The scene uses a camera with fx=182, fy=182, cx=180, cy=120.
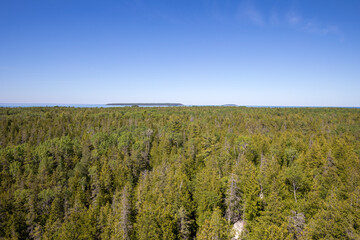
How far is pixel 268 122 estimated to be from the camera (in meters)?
112

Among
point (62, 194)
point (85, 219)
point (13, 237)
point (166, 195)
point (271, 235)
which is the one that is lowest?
point (13, 237)

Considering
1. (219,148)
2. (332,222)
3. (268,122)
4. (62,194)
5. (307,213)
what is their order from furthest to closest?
(268,122) → (219,148) → (62,194) → (307,213) → (332,222)

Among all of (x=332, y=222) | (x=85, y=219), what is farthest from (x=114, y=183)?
(x=332, y=222)

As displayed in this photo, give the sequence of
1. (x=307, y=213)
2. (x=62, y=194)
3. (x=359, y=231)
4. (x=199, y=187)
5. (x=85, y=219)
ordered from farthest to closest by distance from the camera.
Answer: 1. (x=62, y=194)
2. (x=199, y=187)
3. (x=85, y=219)
4. (x=307, y=213)
5. (x=359, y=231)

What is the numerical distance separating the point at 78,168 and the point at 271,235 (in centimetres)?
6475

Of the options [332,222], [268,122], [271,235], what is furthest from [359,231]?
→ [268,122]

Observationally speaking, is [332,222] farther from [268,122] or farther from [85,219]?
[268,122]

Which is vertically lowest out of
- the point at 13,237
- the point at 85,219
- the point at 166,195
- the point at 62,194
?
the point at 13,237

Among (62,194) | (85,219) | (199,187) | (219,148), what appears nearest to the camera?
(85,219)

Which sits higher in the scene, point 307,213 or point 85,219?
point 307,213

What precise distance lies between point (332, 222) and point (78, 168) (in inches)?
2730

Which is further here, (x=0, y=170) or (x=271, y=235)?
(x=0, y=170)

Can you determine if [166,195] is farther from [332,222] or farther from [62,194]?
[62,194]

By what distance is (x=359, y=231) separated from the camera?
18609 millimetres
